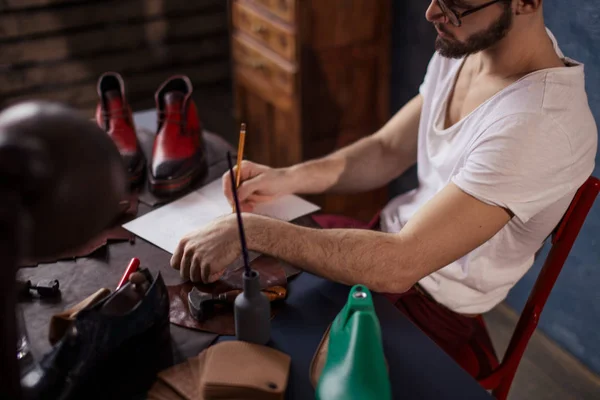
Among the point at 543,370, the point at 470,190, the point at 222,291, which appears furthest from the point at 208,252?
the point at 543,370

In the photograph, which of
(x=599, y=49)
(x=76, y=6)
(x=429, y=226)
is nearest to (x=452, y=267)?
(x=429, y=226)

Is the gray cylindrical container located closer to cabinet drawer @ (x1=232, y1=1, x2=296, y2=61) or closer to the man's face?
the man's face

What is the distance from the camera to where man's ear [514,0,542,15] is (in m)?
1.37

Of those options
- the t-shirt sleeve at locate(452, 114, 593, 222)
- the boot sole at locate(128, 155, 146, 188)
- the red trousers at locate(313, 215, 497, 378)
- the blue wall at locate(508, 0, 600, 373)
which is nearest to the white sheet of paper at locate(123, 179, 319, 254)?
the boot sole at locate(128, 155, 146, 188)

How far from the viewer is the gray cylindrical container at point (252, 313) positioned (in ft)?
3.60

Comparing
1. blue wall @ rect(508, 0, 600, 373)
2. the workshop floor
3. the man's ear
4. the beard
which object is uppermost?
the man's ear

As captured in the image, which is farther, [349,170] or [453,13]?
[349,170]

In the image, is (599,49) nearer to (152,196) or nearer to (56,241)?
(152,196)

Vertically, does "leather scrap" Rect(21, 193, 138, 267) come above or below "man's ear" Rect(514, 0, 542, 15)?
below

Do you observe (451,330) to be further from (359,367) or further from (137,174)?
(137,174)

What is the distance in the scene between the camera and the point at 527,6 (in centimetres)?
138

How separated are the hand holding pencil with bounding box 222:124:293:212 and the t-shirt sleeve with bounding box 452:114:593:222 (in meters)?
0.46

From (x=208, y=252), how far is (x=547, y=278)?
0.71 meters

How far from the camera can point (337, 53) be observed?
2.72 m
